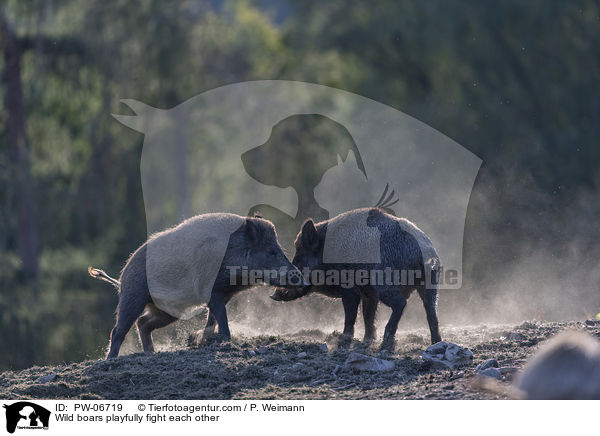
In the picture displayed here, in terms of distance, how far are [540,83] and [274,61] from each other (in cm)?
1826

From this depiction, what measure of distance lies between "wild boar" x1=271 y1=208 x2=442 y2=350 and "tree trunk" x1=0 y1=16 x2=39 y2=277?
1840 cm

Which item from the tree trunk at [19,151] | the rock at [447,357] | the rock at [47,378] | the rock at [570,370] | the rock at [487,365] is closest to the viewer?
the rock at [570,370]

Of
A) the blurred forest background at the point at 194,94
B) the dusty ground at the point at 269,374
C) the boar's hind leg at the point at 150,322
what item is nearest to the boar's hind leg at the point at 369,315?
the dusty ground at the point at 269,374

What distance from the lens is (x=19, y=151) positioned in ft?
91.1

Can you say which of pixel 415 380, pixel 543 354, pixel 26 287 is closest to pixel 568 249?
pixel 415 380

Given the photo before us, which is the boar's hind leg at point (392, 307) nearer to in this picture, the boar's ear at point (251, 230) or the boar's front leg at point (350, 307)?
the boar's front leg at point (350, 307)

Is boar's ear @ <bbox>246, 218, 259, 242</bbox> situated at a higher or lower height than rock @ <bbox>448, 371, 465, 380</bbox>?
higher

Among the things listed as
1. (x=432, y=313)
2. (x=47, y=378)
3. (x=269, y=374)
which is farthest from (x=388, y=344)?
(x=47, y=378)

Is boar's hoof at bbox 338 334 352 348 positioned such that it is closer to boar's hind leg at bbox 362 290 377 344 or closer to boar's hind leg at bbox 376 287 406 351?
boar's hind leg at bbox 362 290 377 344

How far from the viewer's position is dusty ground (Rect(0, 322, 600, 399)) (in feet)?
26.0

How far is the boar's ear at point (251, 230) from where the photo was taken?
10.8m

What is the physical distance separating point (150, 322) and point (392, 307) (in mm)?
3308
